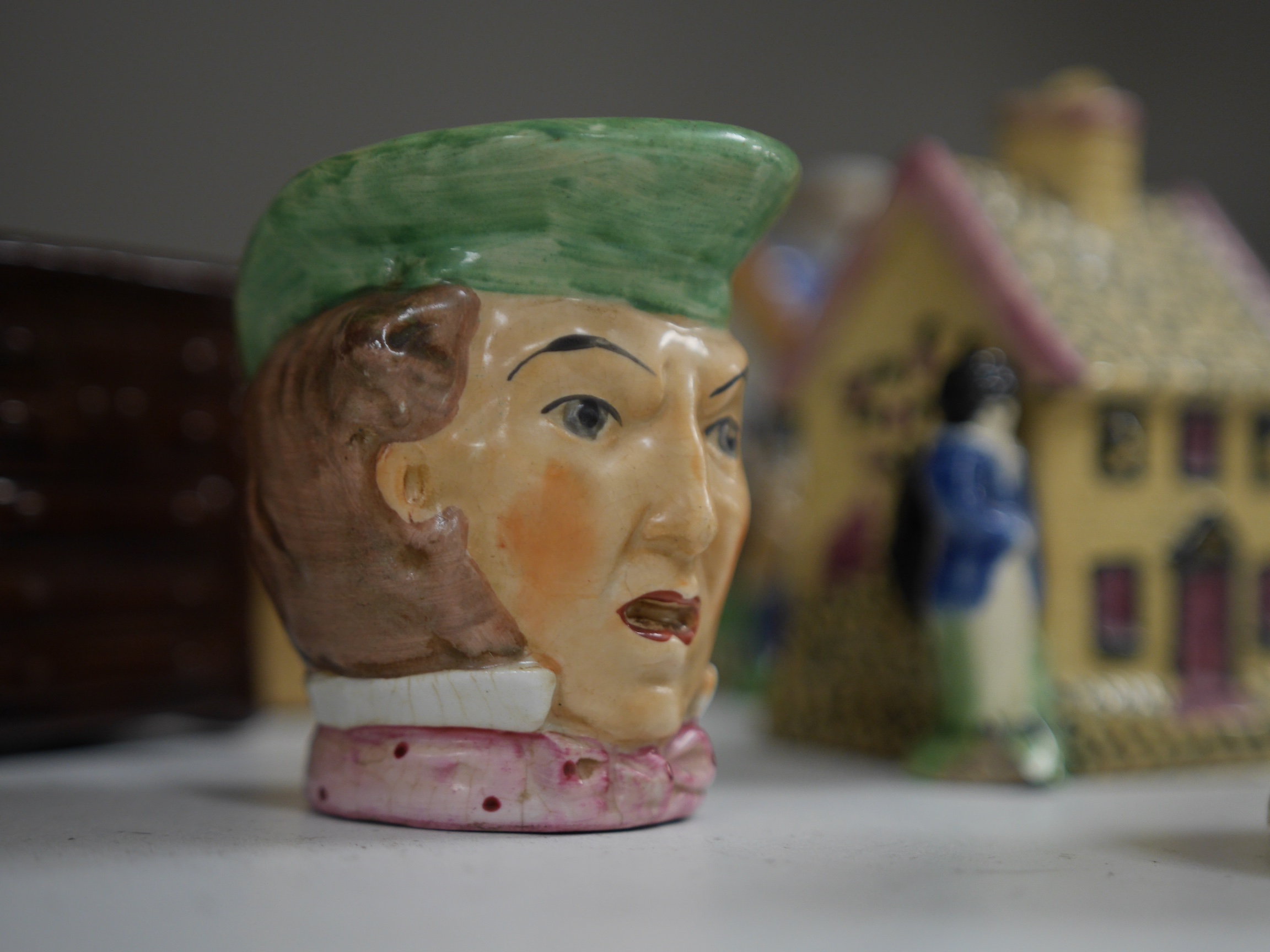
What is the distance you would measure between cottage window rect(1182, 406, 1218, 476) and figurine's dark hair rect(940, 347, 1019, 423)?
1.39ft

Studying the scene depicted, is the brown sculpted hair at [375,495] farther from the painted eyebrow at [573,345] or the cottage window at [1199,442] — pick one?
the cottage window at [1199,442]

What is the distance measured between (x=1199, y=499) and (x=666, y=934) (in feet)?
5.28

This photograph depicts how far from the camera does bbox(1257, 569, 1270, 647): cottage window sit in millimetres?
2609

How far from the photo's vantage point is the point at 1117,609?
2.46 m

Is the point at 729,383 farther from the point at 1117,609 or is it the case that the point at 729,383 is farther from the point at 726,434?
the point at 1117,609

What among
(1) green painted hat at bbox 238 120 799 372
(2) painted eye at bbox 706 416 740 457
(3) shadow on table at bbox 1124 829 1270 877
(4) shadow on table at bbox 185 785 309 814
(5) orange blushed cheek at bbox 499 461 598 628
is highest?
(1) green painted hat at bbox 238 120 799 372

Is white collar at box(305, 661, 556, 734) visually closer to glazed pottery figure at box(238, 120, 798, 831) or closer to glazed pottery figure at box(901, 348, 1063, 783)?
glazed pottery figure at box(238, 120, 798, 831)

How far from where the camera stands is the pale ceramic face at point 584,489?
1.70 meters

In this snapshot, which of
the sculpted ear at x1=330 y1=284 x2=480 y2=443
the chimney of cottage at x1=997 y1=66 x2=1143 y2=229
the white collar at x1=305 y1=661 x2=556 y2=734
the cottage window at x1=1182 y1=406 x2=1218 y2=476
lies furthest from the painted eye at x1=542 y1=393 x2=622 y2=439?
the chimney of cottage at x1=997 y1=66 x2=1143 y2=229

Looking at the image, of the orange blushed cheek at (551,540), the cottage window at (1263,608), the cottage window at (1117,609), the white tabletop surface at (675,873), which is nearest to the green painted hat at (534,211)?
the orange blushed cheek at (551,540)

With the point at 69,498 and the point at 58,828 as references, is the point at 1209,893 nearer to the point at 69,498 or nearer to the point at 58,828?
the point at 58,828

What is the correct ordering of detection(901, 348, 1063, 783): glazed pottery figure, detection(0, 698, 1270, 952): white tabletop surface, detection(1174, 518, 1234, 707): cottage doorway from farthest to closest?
detection(1174, 518, 1234, 707): cottage doorway < detection(901, 348, 1063, 783): glazed pottery figure < detection(0, 698, 1270, 952): white tabletop surface

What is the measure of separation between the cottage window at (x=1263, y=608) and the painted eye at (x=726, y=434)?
1.28 metres

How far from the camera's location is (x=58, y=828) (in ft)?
6.02
